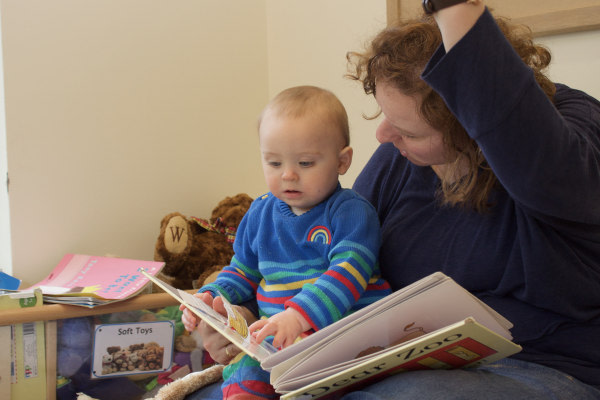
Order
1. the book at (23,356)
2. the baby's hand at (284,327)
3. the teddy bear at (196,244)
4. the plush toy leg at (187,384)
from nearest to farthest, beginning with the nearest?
the baby's hand at (284,327), the plush toy leg at (187,384), the book at (23,356), the teddy bear at (196,244)

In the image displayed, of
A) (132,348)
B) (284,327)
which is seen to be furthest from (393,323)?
(132,348)

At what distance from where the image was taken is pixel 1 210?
1628 mm

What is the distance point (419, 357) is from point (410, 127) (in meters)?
0.40

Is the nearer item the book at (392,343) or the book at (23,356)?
the book at (392,343)

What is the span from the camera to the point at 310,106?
3.66 ft

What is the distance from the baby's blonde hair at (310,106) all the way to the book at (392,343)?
0.45m

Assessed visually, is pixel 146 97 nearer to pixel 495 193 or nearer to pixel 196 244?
pixel 196 244

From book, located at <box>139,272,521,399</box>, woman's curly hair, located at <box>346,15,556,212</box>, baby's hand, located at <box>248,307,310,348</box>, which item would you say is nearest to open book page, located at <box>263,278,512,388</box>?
book, located at <box>139,272,521,399</box>

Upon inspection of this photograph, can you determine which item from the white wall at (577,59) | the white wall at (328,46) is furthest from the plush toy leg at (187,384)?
the white wall at (577,59)

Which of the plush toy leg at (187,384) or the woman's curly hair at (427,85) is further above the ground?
the woman's curly hair at (427,85)

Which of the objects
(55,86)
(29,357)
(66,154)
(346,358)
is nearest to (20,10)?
(55,86)

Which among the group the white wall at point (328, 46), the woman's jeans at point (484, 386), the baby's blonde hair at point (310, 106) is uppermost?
the white wall at point (328, 46)

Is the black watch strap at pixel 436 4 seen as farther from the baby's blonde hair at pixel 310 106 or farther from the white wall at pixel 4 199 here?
the white wall at pixel 4 199

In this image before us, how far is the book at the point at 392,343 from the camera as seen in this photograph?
2.39 feet
